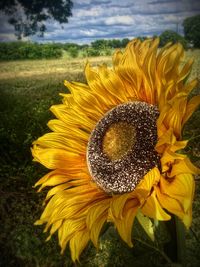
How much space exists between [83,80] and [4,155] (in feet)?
0.76

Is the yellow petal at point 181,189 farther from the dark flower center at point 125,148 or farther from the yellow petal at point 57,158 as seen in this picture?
the yellow petal at point 57,158

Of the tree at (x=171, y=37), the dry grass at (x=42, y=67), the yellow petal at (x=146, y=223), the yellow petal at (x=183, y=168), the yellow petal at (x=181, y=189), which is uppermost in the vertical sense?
the tree at (x=171, y=37)

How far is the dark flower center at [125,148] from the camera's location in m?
0.41

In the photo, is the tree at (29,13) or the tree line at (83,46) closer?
the tree line at (83,46)

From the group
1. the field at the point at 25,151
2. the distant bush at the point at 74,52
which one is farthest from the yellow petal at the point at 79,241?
the distant bush at the point at 74,52

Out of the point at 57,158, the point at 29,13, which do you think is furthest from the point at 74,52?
the point at 57,158

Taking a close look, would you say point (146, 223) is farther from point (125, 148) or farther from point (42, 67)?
point (42, 67)

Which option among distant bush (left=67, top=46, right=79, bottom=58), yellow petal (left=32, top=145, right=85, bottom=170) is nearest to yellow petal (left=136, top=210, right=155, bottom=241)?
yellow petal (left=32, top=145, right=85, bottom=170)

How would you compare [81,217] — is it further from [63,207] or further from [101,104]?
[101,104]

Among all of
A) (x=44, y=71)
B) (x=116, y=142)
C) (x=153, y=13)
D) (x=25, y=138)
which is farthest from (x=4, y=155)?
(x=116, y=142)

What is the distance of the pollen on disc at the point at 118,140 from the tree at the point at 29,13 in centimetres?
46

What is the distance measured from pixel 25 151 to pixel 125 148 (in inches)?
18.9

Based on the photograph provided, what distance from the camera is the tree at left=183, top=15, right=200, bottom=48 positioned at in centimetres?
63

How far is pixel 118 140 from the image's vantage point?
428 mm
